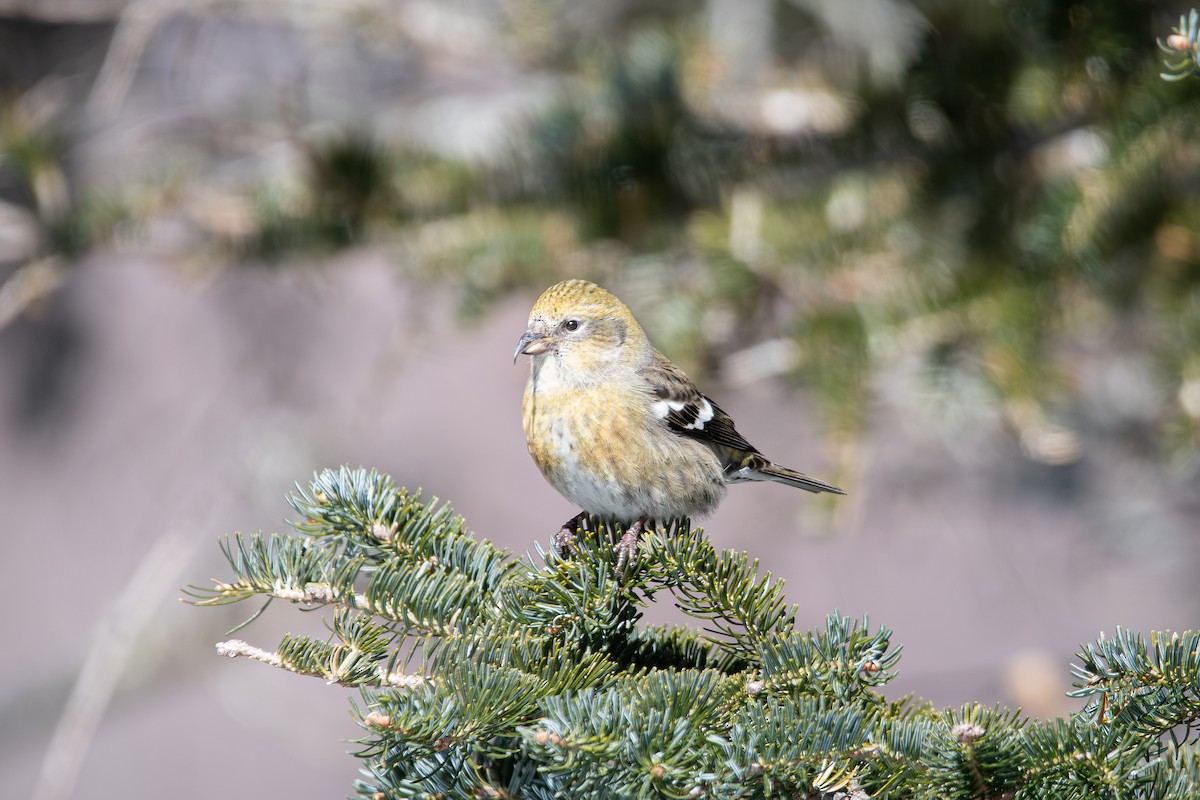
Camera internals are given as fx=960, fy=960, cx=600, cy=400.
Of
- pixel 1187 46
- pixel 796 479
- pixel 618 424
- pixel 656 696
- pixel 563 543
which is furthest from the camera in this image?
pixel 796 479

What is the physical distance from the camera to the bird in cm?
309

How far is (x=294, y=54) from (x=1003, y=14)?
392 centimetres

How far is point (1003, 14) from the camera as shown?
3289 mm

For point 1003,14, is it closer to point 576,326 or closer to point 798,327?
point 798,327

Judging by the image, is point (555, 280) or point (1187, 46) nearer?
point (1187, 46)

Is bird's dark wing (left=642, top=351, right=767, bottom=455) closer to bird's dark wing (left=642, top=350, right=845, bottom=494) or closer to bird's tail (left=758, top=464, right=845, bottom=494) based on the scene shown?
bird's dark wing (left=642, top=350, right=845, bottom=494)

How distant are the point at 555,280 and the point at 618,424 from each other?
0.77 metres

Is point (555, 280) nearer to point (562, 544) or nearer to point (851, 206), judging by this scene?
point (851, 206)

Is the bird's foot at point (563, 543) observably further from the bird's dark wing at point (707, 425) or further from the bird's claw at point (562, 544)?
the bird's dark wing at point (707, 425)

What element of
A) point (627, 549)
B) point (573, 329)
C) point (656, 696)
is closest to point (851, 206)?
point (573, 329)

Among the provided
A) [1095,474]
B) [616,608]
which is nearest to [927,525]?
[1095,474]

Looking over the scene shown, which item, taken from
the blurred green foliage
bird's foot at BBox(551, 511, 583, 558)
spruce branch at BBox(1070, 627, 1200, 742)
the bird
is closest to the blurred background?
the blurred green foliage

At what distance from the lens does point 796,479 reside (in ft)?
11.6

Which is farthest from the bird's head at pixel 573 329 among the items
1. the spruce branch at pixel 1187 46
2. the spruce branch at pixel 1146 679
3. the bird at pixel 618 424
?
the spruce branch at pixel 1146 679
